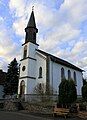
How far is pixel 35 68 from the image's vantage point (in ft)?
127

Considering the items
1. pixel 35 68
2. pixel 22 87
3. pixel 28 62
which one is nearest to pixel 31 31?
pixel 28 62

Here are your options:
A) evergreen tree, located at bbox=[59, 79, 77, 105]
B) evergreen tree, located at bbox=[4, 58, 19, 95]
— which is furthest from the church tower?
evergreen tree, located at bbox=[59, 79, 77, 105]

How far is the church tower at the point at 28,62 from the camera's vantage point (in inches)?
1458

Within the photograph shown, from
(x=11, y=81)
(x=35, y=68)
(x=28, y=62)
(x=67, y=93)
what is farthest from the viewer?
(x=11, y=81)

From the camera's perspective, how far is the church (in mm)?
36562

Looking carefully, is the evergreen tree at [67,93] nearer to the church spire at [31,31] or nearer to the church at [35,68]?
the church at [35,68]

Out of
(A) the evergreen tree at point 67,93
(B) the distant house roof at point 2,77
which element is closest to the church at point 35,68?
(A) the evergreen tree at point 67,93

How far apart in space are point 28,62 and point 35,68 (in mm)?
1859

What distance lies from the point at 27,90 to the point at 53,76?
17.7ft

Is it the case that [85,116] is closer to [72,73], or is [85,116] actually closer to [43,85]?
[43,85]

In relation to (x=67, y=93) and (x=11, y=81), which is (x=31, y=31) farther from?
(x=67, y=93)

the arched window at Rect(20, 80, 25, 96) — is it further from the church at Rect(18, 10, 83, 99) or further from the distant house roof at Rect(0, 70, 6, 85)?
the distant house roof at Rect(0, 70, 6, 85)

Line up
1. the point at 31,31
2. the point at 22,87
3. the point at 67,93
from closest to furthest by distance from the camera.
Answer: the point at 67,93 → the point at 22,87 → the point at 31,31

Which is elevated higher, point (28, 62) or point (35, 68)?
point (28, 62)
